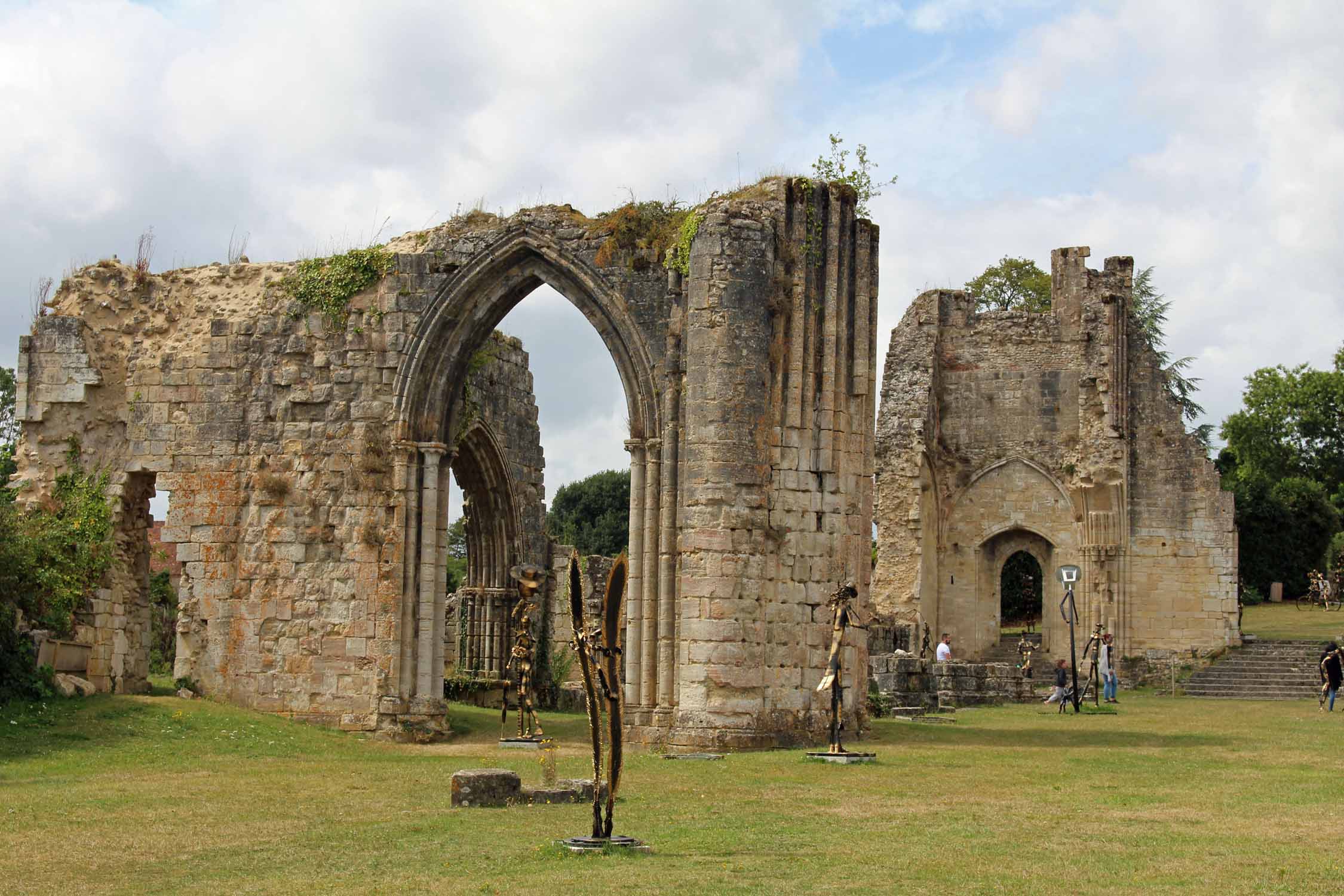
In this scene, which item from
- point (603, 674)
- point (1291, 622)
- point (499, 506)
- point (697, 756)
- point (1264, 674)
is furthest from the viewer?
point (1291, 622)


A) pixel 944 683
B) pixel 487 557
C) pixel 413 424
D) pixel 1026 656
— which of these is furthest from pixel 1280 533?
pixel 413 424

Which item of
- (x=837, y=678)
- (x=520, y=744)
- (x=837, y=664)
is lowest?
(x=520, y=744)

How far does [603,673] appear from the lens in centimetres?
823

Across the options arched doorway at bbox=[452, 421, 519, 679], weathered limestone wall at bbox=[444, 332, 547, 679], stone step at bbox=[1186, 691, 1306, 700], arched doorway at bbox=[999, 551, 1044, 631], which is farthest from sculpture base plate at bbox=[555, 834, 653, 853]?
arched doorway at bbox=[999, 551, 1044, 631]

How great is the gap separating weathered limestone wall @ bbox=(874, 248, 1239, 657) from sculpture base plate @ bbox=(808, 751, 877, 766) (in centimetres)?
1662

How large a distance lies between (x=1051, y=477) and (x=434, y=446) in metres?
17.2

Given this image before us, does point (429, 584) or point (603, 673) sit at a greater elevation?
point (429, 584)

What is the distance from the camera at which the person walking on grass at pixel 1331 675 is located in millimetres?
21312

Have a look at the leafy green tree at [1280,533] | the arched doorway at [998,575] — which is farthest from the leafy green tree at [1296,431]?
the arched doorway at [998,575]

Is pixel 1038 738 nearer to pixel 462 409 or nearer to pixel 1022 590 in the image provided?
pixel 462 409

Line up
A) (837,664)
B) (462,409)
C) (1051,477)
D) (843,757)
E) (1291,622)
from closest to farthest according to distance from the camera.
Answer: (843,757) < (837,664) < (462,409) < (1051,477) < (1291,622)

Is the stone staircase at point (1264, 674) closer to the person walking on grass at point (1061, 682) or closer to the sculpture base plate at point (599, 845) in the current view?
the person walking on grass at point (1061, 682)

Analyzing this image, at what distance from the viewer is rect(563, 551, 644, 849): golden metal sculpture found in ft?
25.7

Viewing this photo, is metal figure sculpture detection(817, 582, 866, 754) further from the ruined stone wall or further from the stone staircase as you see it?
the stone staircase
